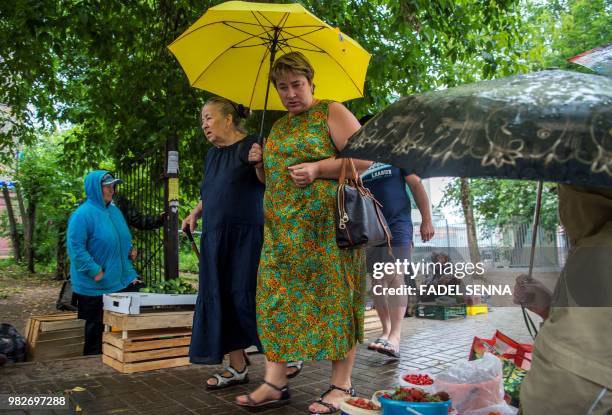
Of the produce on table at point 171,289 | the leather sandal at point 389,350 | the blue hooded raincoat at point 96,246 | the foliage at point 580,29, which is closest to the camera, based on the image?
the leather sandal at point 389,350

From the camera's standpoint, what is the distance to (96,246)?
17.5 ft

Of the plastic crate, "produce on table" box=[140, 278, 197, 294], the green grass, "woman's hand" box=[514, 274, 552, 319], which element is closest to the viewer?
"woman's hand" box=[514, 274, 552, 319]

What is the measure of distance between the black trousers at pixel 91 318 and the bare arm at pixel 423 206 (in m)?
3.22

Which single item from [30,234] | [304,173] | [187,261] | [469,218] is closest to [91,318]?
[304,173]

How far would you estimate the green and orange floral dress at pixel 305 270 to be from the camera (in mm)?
3084

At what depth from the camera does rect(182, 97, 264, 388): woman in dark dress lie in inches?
145

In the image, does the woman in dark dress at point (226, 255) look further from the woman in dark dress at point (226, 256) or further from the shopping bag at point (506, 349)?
the shopping bag at point (506, 349)

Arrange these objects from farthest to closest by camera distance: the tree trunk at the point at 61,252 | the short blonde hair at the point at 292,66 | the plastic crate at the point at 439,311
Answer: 1. the tree trunk at the point at 61,252
2. the plastic crate at the point at 439,311
3. the short blonde hair at the point at 292,66

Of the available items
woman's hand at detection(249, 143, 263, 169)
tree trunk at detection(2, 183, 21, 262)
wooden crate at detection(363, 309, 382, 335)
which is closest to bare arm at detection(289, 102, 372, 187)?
woman's hand at detection(249, 143, 263, 169)

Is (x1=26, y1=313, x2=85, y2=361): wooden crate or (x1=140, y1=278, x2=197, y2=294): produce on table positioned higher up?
(x1=140, y1=278, x2=197, y2=294): produce on table

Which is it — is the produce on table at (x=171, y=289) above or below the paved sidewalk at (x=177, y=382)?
above

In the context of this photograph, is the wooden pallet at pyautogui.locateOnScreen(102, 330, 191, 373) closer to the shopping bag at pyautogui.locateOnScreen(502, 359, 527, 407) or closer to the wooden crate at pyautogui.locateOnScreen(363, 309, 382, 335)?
the wooden crate at pyautogui.locateOnScreen(363, 309, 382, 335)

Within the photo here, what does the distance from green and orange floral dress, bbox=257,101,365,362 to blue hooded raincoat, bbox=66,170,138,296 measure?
270 centimetres

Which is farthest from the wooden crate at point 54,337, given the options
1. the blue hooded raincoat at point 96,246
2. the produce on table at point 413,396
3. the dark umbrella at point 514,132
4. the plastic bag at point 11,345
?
the dark umbrella at point 514,132
